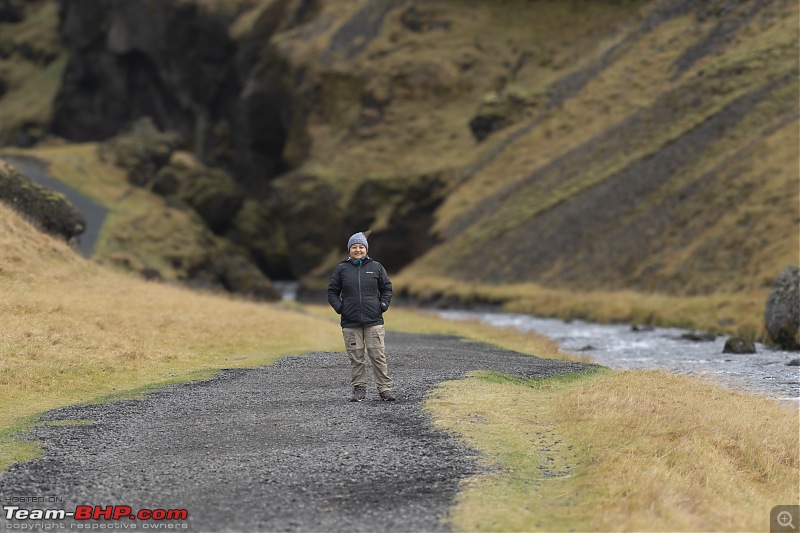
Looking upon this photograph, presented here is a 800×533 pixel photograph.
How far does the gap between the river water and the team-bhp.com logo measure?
14.4m

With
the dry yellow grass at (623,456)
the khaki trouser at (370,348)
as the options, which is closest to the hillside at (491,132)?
the dry yellow grass at (623,456)

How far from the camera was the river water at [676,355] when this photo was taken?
21.5 m

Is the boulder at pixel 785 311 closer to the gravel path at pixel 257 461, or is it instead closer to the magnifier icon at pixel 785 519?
the gravel path at pixel 257 461

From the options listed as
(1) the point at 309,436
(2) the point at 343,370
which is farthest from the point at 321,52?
(1) the point at 309,436

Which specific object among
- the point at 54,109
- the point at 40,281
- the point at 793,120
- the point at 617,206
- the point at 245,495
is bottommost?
the point at 245,495

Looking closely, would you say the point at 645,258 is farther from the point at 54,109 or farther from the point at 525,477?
the point at 54,109

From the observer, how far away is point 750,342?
2934cm

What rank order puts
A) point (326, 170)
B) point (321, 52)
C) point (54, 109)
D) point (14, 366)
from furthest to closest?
point (54, 109) → point (321, 52) → point (326, 170) → point (14, 366)

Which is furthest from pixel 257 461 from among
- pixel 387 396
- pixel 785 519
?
pixel 785 519

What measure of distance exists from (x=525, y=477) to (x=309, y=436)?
12.8 feet

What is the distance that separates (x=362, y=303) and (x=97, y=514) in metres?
7.18

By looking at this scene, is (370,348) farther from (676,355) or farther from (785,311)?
(785,311)

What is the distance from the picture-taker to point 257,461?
469 inches

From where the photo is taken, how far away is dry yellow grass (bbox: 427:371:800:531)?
970cm
